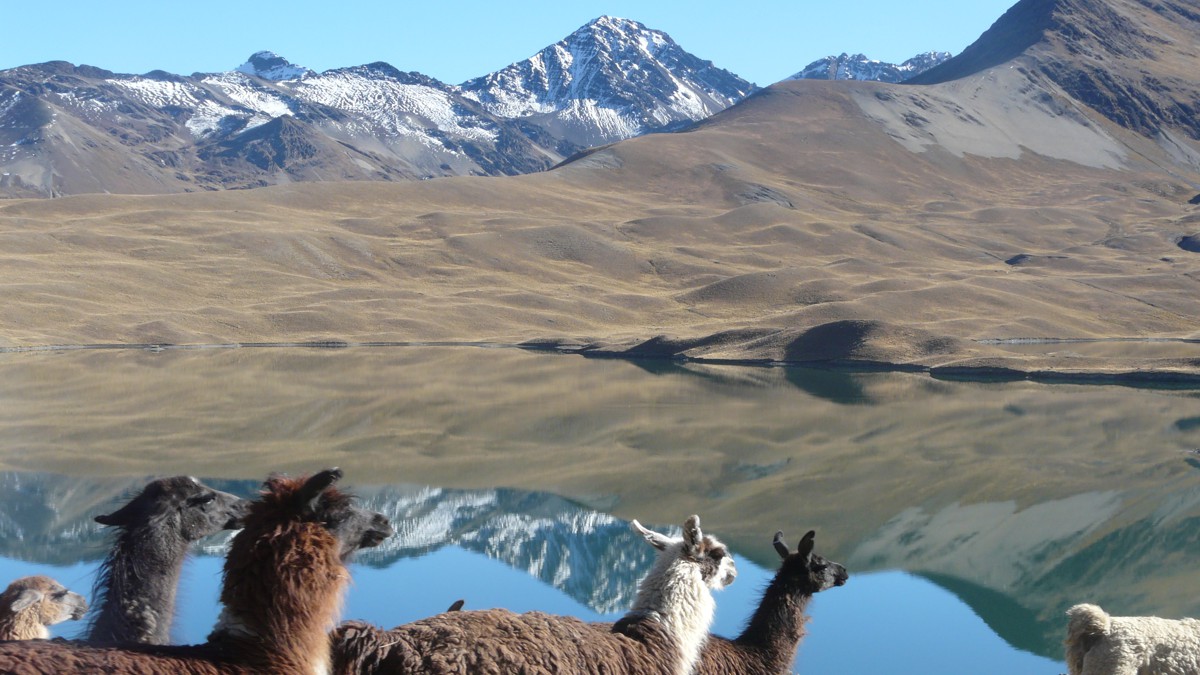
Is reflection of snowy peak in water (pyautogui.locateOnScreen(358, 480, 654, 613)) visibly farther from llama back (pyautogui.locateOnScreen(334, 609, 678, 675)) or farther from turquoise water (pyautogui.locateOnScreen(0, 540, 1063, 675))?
llama back (pyautogui.locateOnScreen(334, 609, 678, 675))

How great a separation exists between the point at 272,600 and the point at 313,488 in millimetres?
497

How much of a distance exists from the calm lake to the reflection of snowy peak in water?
0.09 meters

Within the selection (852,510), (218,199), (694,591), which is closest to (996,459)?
(852,510)

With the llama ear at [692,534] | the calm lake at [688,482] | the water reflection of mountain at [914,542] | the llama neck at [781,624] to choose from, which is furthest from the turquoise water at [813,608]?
the llama ear at [692,534]

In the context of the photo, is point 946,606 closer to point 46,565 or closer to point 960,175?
point 46,565

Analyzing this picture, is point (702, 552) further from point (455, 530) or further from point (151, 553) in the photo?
point (455, 530)

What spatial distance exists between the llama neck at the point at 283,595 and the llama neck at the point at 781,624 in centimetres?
420

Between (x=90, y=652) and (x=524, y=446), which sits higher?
(x=90, y=652)

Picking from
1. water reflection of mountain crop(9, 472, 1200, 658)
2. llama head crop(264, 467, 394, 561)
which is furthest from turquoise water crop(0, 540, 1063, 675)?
llama head crop(264, 467, 394, 561)

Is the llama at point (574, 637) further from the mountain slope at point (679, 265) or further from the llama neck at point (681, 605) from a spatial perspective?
the mountain slope at point (679, 265)

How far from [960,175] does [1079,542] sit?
595ft

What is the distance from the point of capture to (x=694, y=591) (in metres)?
7.27

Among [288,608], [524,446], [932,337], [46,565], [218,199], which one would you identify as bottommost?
[932,337]

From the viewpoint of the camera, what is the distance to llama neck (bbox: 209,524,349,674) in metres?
4.90
